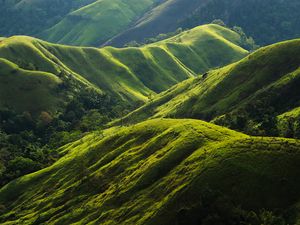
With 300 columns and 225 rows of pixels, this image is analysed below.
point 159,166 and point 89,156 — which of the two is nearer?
point 159,166

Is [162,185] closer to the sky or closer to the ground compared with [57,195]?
closer to the sky

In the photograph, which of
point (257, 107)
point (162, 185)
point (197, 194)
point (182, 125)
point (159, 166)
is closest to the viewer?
point (197, 194)

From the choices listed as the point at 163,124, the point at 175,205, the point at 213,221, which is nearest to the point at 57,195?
the point at 163,124

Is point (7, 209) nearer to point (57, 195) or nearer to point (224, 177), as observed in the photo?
point (57, 195)

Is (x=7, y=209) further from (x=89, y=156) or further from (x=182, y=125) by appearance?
(x=182, y=125)

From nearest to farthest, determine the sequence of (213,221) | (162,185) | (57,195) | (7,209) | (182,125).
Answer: (213,221), (162,185), (182,125), (57,195), (7,209)

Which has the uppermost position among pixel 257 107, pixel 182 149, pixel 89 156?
pixel 182 149
